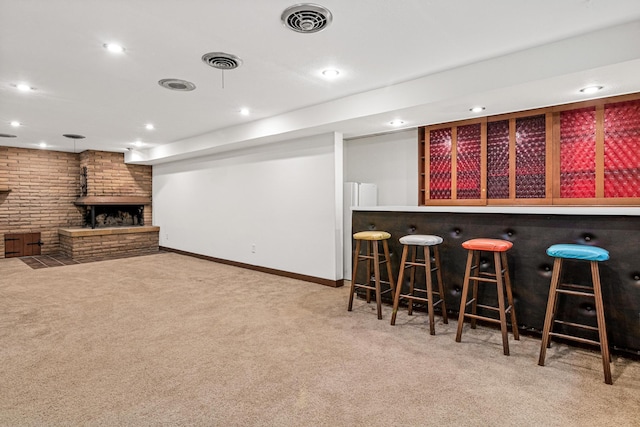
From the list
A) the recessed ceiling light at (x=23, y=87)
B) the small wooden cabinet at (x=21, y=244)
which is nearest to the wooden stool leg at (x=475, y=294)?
the recessed ceiling light at (x=23, y=87)

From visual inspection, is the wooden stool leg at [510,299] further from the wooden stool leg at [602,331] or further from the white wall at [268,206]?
the white wall at [268,206]

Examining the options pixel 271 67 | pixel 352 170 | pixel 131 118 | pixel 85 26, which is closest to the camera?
pixel 85 26

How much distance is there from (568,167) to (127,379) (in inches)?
174

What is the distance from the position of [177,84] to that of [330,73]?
1558mm

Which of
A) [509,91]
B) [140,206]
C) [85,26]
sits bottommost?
[140,206]

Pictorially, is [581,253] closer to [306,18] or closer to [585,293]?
[585,293]

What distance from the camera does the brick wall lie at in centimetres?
713

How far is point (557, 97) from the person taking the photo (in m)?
3.22

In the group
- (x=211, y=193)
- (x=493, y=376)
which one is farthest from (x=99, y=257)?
(x=493, y=376)

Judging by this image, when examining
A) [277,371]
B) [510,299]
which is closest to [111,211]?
[277,371]

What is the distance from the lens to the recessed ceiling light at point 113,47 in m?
2.65

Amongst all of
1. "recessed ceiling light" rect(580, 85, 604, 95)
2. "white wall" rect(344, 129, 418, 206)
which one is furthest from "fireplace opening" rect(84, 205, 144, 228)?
"recessed ceiling light" rect(580, 85, 604, 95)

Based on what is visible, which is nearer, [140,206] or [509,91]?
[509,91]

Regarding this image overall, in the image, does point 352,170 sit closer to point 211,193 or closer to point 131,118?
point 211,193
